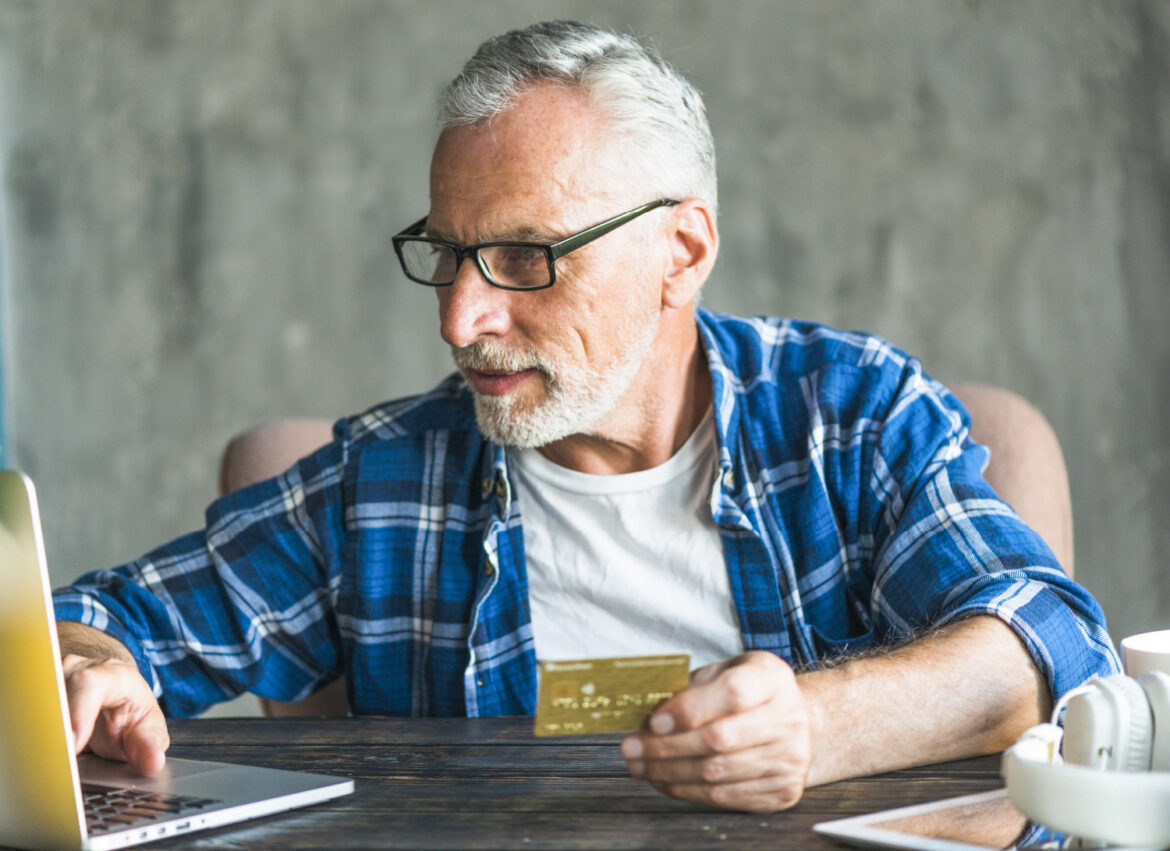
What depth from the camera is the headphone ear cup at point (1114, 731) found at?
32.0 inches

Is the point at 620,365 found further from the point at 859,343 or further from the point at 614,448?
the point at 859,343

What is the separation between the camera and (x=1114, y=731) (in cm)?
81

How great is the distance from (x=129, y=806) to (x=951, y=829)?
2.04 feet

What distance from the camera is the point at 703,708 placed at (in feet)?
2.90

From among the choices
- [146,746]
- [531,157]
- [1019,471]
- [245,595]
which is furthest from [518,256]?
[1019,471]

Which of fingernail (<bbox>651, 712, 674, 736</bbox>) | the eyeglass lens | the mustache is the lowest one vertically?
fingernail (<bbox>651, 712, 674, 736</bbox>)

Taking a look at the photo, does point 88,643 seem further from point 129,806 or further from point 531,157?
point 531,157

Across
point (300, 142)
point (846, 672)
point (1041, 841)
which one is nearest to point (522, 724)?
point (846, 672)

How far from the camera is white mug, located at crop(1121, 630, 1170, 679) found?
37.0 inches

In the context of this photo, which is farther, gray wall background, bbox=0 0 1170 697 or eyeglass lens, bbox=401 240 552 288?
gray wall background, bbox=0 0 1170 697

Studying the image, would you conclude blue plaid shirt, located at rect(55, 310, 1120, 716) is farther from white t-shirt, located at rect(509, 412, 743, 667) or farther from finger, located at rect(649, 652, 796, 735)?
finger, located at rect(649, 652, 796, 735)

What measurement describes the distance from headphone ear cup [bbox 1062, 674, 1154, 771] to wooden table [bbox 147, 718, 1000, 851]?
159mm

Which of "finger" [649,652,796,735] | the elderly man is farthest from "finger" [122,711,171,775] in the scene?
"finger" [649,652,796,735]

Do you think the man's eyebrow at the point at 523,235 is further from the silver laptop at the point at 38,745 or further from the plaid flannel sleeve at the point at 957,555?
the silver laptop at the point at 38,745
